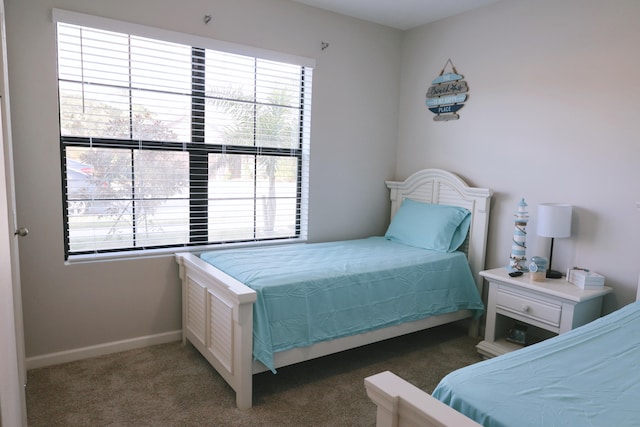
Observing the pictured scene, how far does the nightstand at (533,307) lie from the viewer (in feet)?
7.84

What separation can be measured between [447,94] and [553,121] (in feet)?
2.98

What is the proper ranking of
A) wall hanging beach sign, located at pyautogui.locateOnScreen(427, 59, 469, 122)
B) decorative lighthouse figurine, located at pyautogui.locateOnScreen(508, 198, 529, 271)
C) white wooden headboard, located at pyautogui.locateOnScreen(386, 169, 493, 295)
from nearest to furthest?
decorative lighthouse figurine, located at pyautogui.locateOnScreen(508, 198, 529, 271), white wooden headboard, located at pyautogui.locateOnScreen(386, 169, 493, 295), wall hanging beach sign, located at pyautogui.locateOnScreen(427, 59, 469, 122)

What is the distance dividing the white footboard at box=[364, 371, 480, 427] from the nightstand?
158 cm

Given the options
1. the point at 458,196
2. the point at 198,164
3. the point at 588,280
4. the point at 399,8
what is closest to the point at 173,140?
the point at 198,164

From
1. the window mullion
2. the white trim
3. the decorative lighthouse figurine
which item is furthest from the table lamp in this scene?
the window mullion

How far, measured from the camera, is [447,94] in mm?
3477

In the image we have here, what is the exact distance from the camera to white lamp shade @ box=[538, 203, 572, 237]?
2.58 m

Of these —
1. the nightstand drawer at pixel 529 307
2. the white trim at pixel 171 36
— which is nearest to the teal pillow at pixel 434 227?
the nightstand drawer at pixel 529 307

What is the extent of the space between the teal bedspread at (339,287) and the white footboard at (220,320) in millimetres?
71

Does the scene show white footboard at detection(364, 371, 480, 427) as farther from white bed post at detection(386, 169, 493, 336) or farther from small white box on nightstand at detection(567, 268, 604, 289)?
white bed post at detection(386, 169, 493, 336)

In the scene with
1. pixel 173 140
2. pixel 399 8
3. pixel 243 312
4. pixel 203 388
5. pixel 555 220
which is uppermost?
pixel 399 8

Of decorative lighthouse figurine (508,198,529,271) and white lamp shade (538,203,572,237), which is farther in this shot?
decorative lighthouse figurine (508,198,529,271)

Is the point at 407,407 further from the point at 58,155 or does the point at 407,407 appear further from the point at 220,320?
the point at 58,155

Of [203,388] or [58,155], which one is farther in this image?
[58,155]
